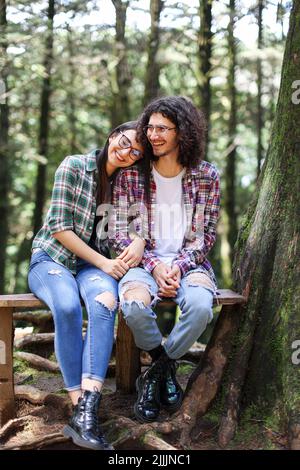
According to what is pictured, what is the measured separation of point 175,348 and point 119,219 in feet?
3.08

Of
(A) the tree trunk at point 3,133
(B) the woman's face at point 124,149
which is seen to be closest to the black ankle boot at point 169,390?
(B) the woman's face at point 124,149

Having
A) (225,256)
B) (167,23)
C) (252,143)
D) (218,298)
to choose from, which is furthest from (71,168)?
(252,143)

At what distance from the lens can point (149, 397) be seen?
380 cm

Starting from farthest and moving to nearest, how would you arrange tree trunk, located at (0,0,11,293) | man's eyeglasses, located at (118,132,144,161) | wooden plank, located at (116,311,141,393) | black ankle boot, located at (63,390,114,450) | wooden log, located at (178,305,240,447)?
1. tree trunk, located at (0,0,11,293)
2. wooden plank, located at (116,311,141,393)
3. man's eyeglasses, located at (118,132,144,161)
4. wooden log, located at (178,305,240,447)
5. black ankle boot, located at (63,390,114,450)

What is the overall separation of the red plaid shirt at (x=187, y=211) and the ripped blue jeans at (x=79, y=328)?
0.50m

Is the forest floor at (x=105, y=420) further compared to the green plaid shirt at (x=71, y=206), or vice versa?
the green plaid shirt at (x=71, y=206)

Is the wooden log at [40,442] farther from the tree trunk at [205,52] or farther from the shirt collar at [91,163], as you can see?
the tree trunk at [205,52]

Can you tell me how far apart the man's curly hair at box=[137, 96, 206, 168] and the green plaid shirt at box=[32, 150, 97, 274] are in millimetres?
433

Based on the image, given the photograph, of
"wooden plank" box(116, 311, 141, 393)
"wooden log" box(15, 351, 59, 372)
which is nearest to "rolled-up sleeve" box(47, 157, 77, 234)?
"wooden plank" box(116, 311, 141, 393)

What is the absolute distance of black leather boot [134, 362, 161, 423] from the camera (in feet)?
12.3

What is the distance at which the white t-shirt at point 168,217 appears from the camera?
4059mm

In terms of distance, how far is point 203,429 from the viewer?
3.71 m

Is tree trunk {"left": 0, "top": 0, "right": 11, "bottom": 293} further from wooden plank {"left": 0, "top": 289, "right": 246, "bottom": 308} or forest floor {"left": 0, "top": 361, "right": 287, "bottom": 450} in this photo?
forest floor {"left": 0, "top": 361, "right": 287, "bottom": 450}
